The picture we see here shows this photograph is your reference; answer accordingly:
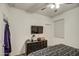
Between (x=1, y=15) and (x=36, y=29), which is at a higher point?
(x=1, y=15)

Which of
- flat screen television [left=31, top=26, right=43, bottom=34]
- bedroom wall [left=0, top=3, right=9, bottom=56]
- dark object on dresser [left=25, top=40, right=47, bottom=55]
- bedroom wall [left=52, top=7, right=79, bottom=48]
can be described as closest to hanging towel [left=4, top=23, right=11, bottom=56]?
bedroom wall [left=0, top=3, right=9, bottom=56]

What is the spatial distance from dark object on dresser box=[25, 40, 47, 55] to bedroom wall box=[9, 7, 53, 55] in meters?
0.08

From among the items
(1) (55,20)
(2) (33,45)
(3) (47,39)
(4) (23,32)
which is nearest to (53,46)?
(3) (47,39)

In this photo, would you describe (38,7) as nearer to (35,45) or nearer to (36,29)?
(36,29)

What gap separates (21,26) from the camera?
1590 mm

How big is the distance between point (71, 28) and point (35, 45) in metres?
0.63

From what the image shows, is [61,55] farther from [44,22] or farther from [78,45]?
[44,22]

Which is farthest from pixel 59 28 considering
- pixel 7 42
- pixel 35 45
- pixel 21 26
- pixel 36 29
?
pixel 7 42

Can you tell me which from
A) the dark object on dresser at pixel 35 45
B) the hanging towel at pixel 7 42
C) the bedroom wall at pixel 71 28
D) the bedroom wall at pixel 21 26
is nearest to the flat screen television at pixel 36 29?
the bedroom wall at pixel 21 26

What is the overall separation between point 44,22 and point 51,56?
546mm

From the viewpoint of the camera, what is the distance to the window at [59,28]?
1.61m

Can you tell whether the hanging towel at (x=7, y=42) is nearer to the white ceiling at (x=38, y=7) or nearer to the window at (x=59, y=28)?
the white ceiling at (x=38, y=7)

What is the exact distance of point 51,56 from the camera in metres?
1.53

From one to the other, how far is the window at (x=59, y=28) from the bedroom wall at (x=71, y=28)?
0.05 metres
